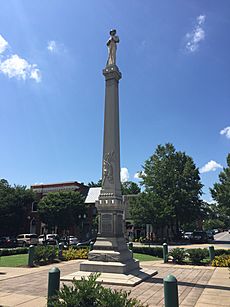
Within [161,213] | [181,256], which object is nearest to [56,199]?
[161,213]

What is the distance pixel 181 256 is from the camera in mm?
15906

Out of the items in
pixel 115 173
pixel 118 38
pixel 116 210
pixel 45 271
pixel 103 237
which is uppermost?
pixel 118 38

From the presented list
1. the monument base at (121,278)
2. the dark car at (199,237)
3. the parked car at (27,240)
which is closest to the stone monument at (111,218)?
the monument base at (121,278)

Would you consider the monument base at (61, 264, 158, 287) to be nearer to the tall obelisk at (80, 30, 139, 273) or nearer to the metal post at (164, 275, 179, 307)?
the tall obelisk at (80, 30, 139, 273)

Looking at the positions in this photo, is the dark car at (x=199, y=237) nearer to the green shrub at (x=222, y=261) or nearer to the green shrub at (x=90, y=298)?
the green shrub at (x=222, y=261)

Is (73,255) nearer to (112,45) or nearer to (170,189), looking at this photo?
(112,45)

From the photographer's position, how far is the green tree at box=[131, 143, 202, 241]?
37.4m

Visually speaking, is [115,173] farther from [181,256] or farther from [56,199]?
[56,199]

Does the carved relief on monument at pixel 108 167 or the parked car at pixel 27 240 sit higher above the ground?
the carved relief on monument at pixel 108 167

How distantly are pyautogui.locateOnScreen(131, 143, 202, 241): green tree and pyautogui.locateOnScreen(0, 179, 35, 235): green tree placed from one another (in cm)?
1929

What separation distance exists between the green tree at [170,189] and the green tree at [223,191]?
2.54m

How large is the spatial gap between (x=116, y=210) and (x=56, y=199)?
34812 mm

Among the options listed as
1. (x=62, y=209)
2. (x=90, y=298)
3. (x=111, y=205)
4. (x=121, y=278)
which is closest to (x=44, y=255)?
(x=111, y=205)

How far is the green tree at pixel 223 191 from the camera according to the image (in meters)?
41.3
